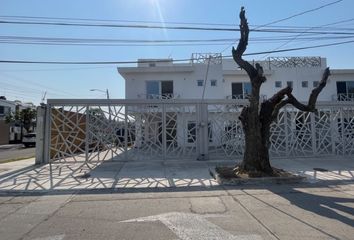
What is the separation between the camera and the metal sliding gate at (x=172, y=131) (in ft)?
51.2

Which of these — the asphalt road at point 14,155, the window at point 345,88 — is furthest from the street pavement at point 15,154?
the window at point 345,88

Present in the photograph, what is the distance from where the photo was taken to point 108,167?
47.2 ft

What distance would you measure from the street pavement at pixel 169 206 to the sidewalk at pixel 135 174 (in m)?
0.03

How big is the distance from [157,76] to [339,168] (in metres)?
16.7

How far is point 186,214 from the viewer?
278 inches

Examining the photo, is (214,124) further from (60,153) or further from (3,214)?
(3,214)

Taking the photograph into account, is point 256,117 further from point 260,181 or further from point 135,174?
point 135,174

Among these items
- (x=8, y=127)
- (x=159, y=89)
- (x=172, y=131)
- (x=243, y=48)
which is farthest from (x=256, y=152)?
(x=8, y=127)

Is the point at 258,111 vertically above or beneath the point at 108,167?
above

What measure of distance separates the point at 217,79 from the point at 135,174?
16861 millimetres

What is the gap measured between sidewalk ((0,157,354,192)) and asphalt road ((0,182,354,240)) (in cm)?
83

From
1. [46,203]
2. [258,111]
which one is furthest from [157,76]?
[46,203]

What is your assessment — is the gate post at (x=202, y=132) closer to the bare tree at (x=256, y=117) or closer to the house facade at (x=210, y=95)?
the house facade at (x=210, y=95)

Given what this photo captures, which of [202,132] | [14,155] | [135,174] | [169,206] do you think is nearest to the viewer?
[169,206]
